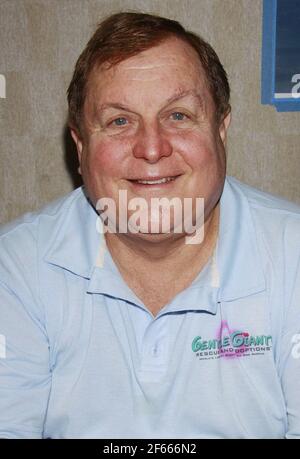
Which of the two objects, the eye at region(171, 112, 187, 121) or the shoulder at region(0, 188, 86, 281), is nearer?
the eye at region(171, 112, 187, 121)

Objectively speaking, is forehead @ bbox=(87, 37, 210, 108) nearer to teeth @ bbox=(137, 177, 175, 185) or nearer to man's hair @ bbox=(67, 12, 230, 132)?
man's hair @ bbox=(67, 12, 230, 132)

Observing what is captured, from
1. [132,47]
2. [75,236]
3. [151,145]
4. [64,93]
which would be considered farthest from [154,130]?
[64,93]

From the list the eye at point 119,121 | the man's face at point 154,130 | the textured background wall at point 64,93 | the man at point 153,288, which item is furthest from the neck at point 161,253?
the textured background wall at point 64,93

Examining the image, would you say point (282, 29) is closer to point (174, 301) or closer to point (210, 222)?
point (210, 222)

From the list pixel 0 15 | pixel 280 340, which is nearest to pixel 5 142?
pixel 0 15

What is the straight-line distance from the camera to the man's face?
1115 millimetres

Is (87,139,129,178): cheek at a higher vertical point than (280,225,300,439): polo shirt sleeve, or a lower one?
higher

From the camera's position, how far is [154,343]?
1210 millimetres

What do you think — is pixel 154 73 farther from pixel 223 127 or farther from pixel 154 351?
pixel 154 351

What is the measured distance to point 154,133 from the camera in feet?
3.62

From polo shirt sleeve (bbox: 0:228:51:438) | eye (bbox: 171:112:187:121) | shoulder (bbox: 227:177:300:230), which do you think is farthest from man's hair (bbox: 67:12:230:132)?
polo shirt sleeve (bbox: 0:228:51:438)

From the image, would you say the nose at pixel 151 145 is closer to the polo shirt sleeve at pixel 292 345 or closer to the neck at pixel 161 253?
the neck at pixel 161 253

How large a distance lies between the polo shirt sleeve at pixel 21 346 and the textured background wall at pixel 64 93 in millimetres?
556

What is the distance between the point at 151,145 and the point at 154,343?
415mm
